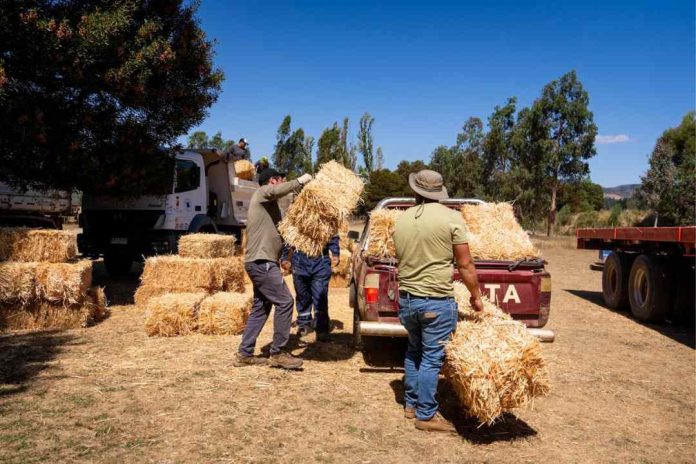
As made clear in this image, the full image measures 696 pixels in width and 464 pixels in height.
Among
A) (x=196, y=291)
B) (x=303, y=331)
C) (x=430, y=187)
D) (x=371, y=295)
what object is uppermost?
(x=430, y=187)

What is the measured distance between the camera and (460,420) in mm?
4586

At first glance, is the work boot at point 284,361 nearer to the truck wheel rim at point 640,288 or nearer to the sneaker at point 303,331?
the sneaker at point 303,331

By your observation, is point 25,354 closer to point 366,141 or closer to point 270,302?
point 270,302

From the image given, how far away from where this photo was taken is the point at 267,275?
5609 mm

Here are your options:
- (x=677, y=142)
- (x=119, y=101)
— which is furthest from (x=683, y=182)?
(x=119, y=101)

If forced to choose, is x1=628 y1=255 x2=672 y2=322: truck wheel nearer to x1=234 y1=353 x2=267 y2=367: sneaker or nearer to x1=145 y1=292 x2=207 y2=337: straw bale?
x1=234 y1=353 x2=267 y2=367: sneaker

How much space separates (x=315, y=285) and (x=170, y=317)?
211cm

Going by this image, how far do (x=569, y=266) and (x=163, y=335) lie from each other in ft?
58.2

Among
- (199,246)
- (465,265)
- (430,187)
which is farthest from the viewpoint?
(199,246)

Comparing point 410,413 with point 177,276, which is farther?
point 177,276

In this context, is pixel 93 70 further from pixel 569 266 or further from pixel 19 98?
pixel 569 266

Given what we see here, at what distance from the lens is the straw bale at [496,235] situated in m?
5.90

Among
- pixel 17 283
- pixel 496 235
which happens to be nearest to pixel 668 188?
pixel 496 235

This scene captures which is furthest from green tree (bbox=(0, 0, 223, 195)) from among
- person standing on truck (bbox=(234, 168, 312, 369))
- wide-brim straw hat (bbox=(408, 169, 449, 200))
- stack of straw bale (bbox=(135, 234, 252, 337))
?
wide-brim straw hat (bbox=(408, 169, 449, 200))
